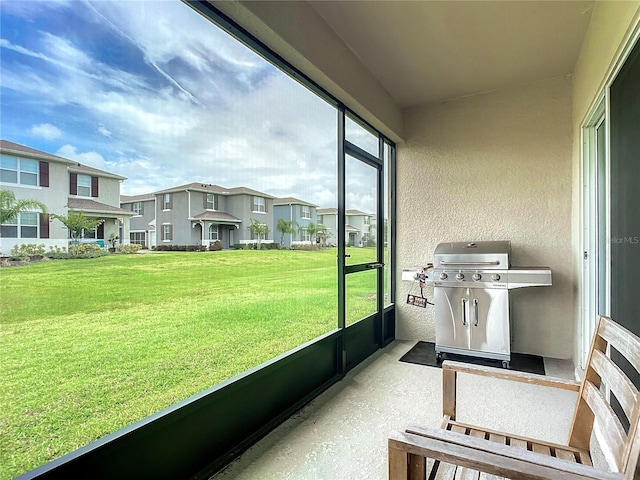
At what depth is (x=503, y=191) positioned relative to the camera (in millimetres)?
3631

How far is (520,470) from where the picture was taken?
0.89 metres

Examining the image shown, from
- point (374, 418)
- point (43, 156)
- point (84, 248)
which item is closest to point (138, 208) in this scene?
point (84, 248)

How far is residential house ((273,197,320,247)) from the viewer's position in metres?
2.46

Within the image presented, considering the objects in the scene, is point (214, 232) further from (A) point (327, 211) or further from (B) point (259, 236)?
(A) point (327, 211)

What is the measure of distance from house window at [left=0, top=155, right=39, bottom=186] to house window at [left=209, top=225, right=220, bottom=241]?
868mm

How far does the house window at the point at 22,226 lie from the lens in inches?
45.6

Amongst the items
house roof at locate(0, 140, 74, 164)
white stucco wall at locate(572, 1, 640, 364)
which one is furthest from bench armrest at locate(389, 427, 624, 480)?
white stucco wall at locate(572, 1, 640, 364)

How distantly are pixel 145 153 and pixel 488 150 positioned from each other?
3355 millimetres

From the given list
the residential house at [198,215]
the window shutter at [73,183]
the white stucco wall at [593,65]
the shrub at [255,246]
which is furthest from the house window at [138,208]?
the white stucco wall at [593,65]

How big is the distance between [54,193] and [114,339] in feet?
1.97

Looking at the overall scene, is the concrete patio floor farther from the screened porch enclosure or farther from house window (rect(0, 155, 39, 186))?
house window (rect(0, 155, 39, 186))

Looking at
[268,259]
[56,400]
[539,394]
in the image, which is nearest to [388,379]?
[539,394]

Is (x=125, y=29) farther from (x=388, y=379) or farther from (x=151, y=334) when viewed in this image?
(x=388, y=379)

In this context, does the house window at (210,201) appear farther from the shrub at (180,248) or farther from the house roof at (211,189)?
the shrub at (180,248)
